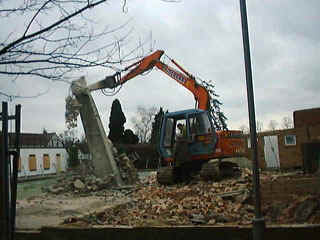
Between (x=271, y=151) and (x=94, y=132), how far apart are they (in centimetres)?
865

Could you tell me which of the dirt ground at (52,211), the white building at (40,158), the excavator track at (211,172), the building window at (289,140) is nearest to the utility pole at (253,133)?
the dirt ground at (52,211)

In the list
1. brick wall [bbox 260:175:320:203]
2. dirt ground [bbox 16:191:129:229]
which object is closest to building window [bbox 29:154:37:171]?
dirt ground [bbox 16:191:129:229]

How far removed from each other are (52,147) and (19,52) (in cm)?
3806

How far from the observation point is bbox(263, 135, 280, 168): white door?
20723 mm

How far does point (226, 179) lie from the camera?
13688 millimetres

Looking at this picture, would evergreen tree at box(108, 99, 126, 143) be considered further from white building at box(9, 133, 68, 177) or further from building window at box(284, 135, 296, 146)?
building window at box(284, 135, 296, 146)

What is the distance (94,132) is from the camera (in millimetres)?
18031

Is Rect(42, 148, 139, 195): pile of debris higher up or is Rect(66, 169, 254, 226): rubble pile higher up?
Rect(42, 148, 139, 195): pile of debris

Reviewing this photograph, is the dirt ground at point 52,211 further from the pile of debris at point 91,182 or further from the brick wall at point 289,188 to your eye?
the brick wall at point 289,188

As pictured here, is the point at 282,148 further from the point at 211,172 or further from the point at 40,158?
the point at 40,158

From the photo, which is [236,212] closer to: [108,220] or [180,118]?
[108,220]

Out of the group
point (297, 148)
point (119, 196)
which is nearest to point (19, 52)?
point (119, 196)

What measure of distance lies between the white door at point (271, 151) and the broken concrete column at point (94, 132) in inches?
307

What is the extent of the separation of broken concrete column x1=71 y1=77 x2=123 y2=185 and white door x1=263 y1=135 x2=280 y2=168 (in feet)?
25.5
